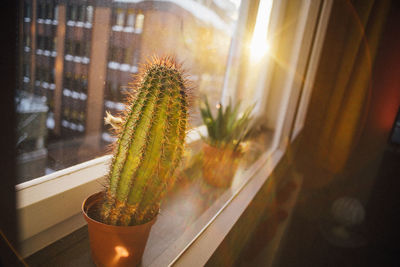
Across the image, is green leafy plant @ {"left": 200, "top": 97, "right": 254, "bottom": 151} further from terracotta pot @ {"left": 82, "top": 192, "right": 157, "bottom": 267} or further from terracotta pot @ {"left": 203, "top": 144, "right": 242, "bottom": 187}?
terracotta pot @ {"left": 82, "top": 192, "right": 157, "bottom": 267}

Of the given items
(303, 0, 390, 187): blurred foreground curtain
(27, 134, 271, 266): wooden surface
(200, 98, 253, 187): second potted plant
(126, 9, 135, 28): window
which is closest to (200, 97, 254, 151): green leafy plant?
(200, 98, 253, 187): second potted plant

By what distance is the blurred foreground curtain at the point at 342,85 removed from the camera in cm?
161

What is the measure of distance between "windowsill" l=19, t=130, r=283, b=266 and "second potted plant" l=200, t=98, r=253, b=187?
0.05 metres

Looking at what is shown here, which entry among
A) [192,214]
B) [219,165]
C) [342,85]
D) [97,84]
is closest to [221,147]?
[219,165]

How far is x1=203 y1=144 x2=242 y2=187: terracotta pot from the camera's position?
821 millimetres

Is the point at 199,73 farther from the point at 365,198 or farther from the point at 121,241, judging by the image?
the point at 365,198

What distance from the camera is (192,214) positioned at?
0.71 metres

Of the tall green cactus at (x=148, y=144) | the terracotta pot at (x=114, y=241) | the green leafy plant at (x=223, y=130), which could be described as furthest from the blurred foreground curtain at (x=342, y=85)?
the terracotta pot at (x=114, y=241)

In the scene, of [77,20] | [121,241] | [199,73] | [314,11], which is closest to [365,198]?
[314,11]

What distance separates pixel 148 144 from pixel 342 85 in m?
1.86

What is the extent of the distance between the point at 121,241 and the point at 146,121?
A: 0.70ft

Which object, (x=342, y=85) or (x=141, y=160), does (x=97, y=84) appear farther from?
(x=342, y=85)

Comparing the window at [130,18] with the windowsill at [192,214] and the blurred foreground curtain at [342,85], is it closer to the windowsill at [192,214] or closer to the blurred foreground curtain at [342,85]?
the windowsill at [192,214]

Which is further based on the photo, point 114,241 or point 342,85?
point 342,85
